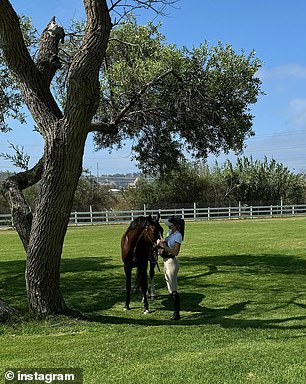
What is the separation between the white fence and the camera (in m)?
43.9

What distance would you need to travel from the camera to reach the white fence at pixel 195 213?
4394cm

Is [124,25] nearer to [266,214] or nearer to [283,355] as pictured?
[283,355]

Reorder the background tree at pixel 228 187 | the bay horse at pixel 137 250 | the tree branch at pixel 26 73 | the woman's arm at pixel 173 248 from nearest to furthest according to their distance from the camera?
1. the tree branch at pixel 26 73
2. the woman's arm at pixel 173 248
3. the bay horse at pixel 137 250
4. the background tree at pixel 228 187

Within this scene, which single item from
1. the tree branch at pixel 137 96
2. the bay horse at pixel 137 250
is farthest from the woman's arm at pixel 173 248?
the tree branch at pixel 137 96

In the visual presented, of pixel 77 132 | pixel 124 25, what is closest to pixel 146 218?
pixel 77 132

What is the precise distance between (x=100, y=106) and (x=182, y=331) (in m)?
7.95

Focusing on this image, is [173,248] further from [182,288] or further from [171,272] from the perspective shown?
[182,288]

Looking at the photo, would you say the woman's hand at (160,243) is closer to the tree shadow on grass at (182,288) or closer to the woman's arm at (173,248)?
the woman's arm at (173,248)

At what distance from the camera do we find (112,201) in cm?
5478

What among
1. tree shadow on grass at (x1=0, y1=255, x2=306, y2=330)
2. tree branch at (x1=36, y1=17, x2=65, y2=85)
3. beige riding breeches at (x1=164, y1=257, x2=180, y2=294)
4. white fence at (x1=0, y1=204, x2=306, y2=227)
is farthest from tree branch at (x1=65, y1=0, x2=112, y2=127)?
white fence at (x1=0, y1=204, x2=306, y2=227)

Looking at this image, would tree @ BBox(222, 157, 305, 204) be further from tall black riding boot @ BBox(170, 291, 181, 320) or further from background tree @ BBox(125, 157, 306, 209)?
tall black riding boot @ BBox(170, 291, 181, 320)

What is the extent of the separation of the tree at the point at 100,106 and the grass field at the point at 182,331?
1.31m

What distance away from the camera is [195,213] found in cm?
4681

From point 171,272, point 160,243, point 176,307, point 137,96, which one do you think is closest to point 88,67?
point 160,243
